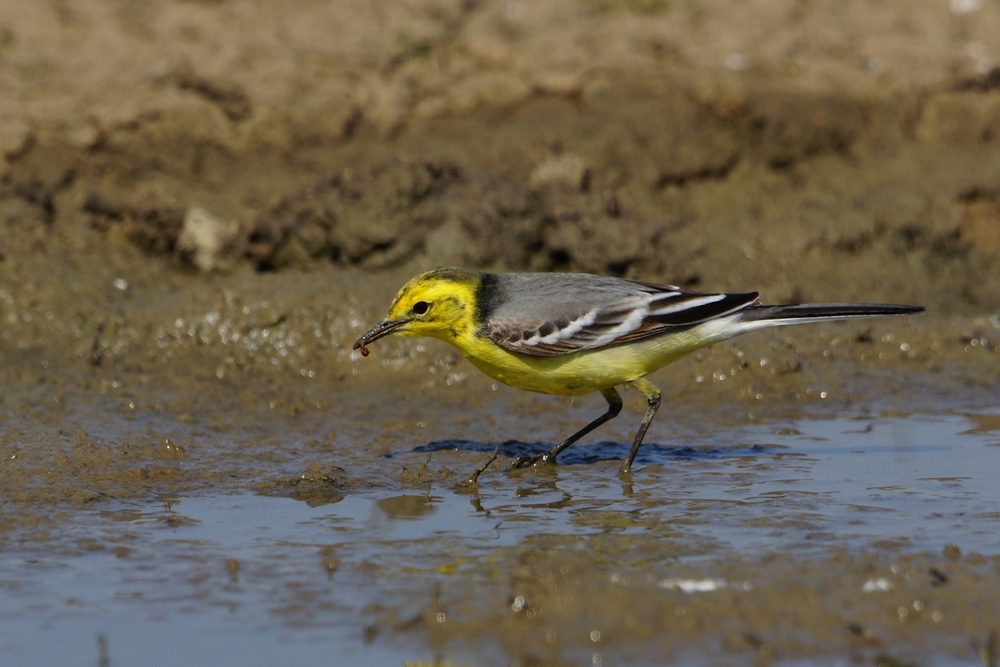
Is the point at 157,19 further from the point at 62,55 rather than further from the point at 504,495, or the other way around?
the point at 504,495

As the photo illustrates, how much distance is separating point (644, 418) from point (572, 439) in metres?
0.47

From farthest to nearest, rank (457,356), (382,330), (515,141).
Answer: (515,141) < (457,356) < (382,330)

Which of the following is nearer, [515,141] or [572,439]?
[572,439]

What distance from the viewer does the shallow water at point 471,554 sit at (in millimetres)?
4930

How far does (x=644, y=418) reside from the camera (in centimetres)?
782

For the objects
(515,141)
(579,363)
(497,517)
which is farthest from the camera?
(515,141)

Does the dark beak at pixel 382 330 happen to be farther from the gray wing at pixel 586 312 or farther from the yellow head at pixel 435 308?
the gray wing at pixel 586 312

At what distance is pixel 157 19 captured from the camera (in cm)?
1123

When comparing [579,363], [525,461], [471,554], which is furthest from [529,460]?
[471,554]

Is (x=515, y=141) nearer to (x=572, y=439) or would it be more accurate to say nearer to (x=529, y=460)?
(x=572, y=439)

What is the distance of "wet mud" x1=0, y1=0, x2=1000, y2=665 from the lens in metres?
5.24

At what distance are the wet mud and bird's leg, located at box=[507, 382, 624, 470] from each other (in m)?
0.11

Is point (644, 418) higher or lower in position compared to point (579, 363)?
lower

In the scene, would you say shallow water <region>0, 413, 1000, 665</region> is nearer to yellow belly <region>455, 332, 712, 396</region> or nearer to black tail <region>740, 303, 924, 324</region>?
yellow belly <region>455, 332, 712, 396</region>
